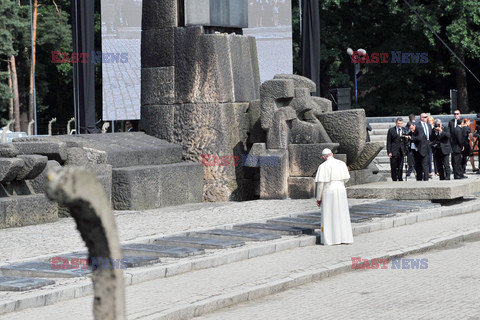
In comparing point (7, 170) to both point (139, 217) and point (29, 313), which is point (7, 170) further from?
point (29, 313)

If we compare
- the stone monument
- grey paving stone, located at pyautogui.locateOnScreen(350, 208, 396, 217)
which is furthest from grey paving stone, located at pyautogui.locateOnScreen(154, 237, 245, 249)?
the stone monument

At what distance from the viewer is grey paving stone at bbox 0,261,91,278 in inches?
388

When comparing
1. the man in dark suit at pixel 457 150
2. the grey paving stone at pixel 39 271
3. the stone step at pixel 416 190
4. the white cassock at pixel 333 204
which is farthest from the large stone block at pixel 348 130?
the grey paving stone at pixel 39 271

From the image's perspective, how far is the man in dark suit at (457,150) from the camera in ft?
81.7

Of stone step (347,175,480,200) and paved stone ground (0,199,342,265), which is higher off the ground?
stone step (347,175,480,200)

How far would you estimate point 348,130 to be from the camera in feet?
65.9

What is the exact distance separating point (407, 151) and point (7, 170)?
12579mm

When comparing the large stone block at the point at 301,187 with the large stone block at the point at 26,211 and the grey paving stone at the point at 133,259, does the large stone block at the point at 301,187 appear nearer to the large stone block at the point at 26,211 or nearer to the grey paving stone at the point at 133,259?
the large stone block at the point at 26,211

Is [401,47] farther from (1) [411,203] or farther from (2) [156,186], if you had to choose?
(2) [156,186]

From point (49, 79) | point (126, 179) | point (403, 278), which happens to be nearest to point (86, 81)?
point (126, 179)

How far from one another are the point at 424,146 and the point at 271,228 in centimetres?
1032

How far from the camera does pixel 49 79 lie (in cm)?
6019

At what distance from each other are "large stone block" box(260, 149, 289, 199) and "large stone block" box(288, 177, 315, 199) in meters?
0.10

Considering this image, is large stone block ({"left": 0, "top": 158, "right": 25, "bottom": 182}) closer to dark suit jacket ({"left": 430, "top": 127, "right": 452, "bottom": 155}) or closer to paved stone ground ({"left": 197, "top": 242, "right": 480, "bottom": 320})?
paved stone ground ({"left": 197, "top": 242, "right": 480, "bottom": 320})
